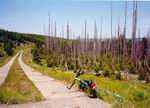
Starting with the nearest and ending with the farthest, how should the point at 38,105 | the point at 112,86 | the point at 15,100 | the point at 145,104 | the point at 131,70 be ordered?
the point at 145,104
the point at 38,105
the point at 15,100
the point at 112,86
the point at 131,70

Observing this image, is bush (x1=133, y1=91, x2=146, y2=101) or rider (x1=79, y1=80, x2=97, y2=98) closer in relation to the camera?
bush (x1=133, y1=91, x2=146, y2=101)

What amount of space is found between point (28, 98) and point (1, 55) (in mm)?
95096

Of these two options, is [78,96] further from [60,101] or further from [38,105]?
[38,105]

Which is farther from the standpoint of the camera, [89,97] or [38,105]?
[89,97]

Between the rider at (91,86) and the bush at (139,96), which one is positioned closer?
the bush at (139,96)

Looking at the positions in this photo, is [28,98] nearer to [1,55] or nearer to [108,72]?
[108,72]

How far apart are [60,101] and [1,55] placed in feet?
316

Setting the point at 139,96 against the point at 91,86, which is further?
the point at 91,86

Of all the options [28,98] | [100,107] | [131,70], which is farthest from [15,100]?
[131,70]

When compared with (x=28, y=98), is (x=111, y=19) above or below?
above

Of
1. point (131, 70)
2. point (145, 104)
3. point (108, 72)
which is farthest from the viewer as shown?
point (131, 70)

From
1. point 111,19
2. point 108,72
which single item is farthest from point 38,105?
point 111,19

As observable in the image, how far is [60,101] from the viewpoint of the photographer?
543 inches

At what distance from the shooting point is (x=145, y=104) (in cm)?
1143
